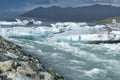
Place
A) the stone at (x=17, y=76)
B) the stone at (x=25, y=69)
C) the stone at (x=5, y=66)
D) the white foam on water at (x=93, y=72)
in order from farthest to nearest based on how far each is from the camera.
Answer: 1. the white foam on water at (x=93, y=72)
2. the stone at (x=25, y=69)
3. the stone at (x=5, y=66)
4. the stone at (x=17, y=76)

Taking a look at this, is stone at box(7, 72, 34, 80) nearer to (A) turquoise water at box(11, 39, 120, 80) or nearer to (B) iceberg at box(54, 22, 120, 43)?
(A) turquoise water at box(11, 39, 120, 80)

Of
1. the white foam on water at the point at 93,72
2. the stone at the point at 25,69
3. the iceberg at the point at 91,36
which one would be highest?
the iceberg at the point at 91,36

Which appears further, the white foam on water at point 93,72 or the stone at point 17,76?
the white foam on water at point 93,72

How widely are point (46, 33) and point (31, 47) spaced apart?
11.9m

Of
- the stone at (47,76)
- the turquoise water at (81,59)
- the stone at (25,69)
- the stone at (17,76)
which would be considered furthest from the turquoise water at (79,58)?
the stone at (17,76)

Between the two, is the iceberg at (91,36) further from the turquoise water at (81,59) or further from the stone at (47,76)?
the stone at (47,76)

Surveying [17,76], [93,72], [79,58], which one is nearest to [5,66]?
[17,76]

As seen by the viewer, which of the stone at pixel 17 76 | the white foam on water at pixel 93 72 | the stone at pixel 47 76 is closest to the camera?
the stone at pixel 17 76

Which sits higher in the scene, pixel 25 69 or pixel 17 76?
pixel 25 69

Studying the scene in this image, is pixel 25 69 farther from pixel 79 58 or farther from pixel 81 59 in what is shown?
pixel 79 58

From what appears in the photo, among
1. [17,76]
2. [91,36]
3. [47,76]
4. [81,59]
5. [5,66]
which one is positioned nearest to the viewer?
[17,76]

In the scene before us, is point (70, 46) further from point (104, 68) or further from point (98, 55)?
point (104, 68)

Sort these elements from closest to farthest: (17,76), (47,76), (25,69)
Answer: (17,76)
(25,69)
(47,76)

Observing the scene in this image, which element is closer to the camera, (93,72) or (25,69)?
(25,69)
